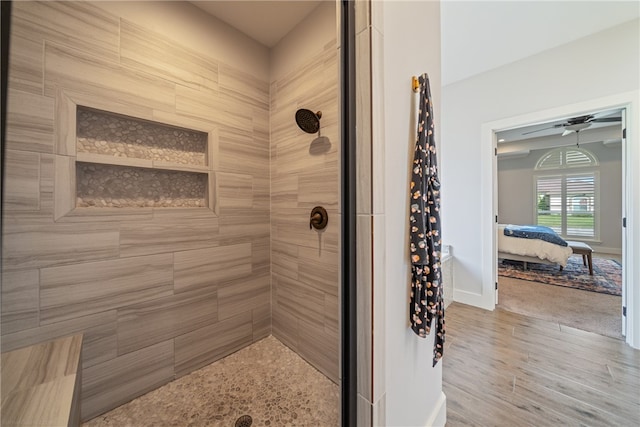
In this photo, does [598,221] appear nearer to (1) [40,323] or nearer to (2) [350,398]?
(2) [350,398]

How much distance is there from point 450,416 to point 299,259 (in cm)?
130

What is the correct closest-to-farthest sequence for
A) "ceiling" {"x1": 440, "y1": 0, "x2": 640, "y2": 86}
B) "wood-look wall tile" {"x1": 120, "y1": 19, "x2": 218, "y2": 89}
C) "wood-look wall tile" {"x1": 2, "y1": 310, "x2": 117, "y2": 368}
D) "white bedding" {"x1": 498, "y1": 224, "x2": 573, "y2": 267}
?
"wood-look wall tile" {"x1": 2, "y1": 310, "x2": 117, "y2": 368}, "wood-look wall tile" {"x1": 120, "y1": 19, "x2": 218, "y2": 89}, "ceiling" {"x1": 440, "y1": 0, "x2": 640, "y2": 86}, "white bedding" {"x1": 498, "y1": 224, "x2": 573, "y2": 267}

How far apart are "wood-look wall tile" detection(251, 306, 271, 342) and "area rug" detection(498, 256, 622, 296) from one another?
3977 millimetres

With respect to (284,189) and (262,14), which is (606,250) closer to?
(284,189)

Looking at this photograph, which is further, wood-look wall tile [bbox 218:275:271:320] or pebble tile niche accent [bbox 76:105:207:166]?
wood-look wall tile [bbox 218:275:271:320]

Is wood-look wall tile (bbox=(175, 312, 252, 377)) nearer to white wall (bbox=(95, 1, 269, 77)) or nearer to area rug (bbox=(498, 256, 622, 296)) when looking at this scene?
white wall (bbox=(95, 1, 269, 77))

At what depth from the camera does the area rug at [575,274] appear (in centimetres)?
325

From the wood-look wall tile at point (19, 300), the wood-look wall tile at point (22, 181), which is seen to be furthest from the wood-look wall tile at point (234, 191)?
the wood-look wall tile at point (19, 300)

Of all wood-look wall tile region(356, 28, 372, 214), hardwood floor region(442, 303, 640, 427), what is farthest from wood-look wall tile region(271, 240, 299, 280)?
hardwood floor region(442, 303, 640, 427)

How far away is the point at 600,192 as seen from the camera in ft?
18.2

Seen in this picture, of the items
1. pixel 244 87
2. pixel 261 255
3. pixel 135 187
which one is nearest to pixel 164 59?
pixel 244 87

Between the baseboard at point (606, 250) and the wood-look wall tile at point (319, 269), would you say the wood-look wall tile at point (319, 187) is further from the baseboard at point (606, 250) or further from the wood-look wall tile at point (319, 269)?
the baseboard at point (606, 250)

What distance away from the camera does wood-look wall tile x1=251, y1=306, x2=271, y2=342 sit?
73.1 inches

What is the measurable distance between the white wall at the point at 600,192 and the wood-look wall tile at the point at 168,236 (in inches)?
318
